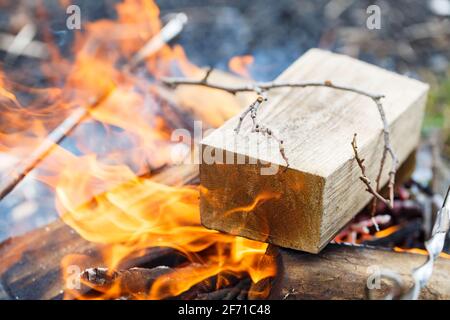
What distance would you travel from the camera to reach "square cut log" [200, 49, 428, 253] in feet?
5.72

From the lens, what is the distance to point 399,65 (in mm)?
3576

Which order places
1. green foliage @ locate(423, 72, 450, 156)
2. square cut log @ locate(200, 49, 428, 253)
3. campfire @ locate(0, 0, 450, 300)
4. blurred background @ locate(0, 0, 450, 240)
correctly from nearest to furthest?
square cut log @ locate(200, 49, 428, 253)
campfire @ locate(0, 0, 450, 300)
green foliage @ locate(423, 72, 450, 156)
blurred background @ locate(0, 0, 450, 240)

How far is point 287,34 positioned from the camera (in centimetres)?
362

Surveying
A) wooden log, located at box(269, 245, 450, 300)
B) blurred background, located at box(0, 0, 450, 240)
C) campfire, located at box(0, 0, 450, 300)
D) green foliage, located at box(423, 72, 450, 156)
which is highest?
blurred background, located at box(0, 0, 450, 240)

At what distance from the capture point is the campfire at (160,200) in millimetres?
1852

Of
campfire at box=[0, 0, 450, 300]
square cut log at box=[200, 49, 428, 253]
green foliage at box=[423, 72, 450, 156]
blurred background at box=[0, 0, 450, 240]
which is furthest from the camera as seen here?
blurred background at box=[0, 0, 450, 240]

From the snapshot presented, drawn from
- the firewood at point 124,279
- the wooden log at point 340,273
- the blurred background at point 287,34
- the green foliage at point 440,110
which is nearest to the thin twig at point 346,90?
the wooden log at point 340,273

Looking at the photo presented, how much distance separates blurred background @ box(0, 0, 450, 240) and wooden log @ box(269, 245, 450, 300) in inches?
46.3

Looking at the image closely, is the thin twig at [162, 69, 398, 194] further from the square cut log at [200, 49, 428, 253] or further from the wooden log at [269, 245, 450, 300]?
the wooden log at [269, 245, 450, 300]

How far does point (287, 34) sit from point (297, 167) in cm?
202

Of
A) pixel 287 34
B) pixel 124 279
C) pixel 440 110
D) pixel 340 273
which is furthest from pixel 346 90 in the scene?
pixel 287 34

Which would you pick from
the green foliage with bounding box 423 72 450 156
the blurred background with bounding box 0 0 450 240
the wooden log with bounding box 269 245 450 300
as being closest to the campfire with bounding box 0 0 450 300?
the wooden log with bounding box 269 245 450 300

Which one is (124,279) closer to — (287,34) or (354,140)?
(354,140)
